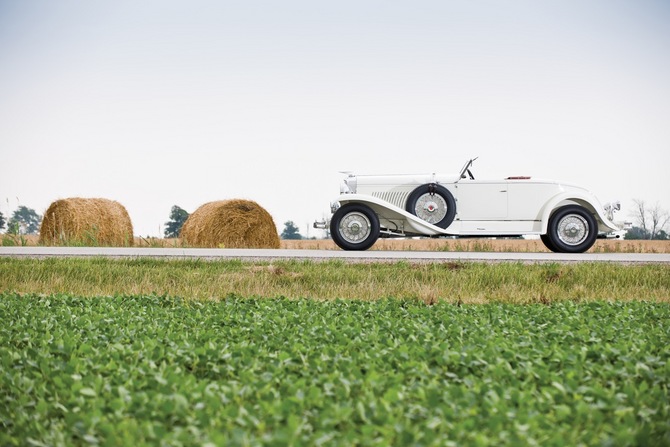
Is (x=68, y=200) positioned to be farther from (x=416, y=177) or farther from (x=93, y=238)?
(x=416, y=177)

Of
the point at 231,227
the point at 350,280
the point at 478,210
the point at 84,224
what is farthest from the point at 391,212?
the point at 84,224

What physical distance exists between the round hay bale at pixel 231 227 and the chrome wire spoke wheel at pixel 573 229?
19.1ft

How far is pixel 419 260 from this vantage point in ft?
29.3

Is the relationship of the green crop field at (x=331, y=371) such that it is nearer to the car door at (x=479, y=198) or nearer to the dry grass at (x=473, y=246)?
the car door at (x=479, y=198)

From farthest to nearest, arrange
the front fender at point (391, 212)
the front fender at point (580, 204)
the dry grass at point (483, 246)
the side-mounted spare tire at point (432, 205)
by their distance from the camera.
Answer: the dry grass at point (483, 246), the front fender at point (580, 204), the side-mounted spare tire at point (432, 205), the front fender at point (391, 212)

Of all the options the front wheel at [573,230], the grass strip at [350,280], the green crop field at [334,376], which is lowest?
the green crop field at [334,376]

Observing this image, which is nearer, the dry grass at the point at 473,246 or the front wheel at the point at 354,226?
the front wheel at the point at 354,226

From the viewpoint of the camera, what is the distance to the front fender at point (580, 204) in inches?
448

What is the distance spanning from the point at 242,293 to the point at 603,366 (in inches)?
167

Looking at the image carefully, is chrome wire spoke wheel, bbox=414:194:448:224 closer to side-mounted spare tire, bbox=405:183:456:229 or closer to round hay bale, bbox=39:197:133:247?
side-mounted spare tire, bbox=405:183:456:229

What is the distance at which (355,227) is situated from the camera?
36.5 feet

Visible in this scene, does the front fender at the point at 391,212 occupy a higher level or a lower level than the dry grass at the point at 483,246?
higher

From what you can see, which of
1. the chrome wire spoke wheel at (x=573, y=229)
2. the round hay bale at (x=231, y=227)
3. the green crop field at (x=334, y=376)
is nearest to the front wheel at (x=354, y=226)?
the chrome wire spoke wheel at (x=573, y=229)

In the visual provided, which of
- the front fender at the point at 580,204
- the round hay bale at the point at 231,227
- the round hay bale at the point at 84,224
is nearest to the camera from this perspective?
the front fender at the point at 580,204
